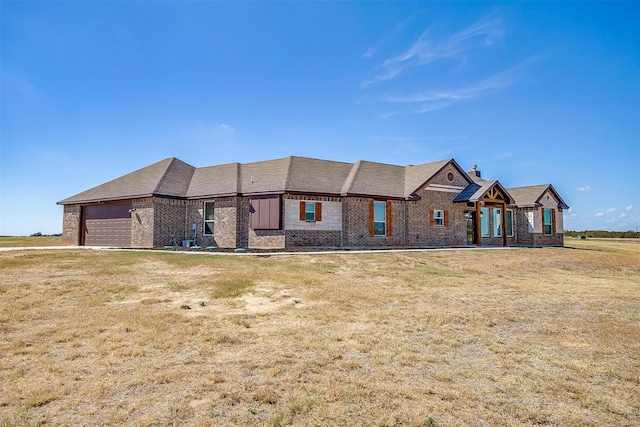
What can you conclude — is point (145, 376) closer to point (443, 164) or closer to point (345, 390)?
point (345, 390)

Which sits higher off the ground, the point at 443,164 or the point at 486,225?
the point at 443,164

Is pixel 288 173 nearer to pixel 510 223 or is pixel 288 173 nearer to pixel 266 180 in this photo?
pixel 266 180

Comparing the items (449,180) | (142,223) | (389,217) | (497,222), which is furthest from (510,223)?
(142,223)

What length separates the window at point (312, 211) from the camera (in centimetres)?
2196

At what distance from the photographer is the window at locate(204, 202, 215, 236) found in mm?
23703

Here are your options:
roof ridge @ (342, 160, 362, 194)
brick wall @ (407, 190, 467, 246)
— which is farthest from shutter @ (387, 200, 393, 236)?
roof ridge @ (342, 160, 362, 194)

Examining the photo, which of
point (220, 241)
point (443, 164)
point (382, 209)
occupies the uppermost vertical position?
point (443, 164)

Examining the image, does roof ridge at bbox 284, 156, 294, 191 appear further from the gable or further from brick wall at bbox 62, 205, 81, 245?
brick wall at bbox 62, 205, 81, 245

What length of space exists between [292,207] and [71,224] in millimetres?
16367

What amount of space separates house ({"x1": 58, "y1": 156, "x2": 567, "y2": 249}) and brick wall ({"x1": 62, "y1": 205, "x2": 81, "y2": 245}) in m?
0.07

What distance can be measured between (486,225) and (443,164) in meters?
6.30

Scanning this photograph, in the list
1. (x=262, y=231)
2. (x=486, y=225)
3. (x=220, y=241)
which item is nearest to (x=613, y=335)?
(x=262, y=231)

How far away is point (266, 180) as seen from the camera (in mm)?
23328

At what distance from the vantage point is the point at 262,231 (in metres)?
21.9
